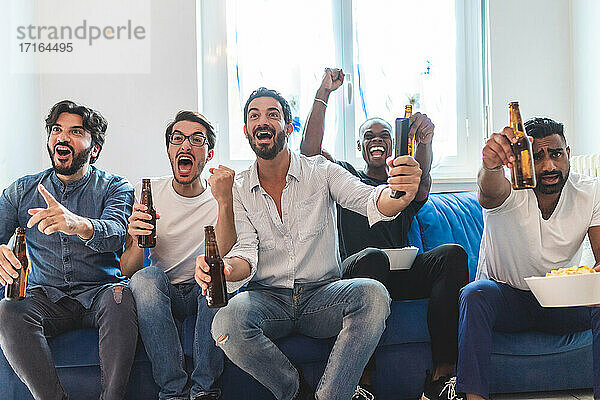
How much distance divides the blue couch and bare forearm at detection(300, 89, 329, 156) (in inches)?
31.3

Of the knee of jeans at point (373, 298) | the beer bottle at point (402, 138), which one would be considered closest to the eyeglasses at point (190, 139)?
the knee of jeans at point (373, 298)

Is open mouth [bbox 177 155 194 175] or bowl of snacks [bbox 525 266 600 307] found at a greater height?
open mouth [bbox 177 155 194 175]

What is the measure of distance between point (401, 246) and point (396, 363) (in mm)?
611

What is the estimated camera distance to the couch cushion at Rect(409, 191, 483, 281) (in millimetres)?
3160

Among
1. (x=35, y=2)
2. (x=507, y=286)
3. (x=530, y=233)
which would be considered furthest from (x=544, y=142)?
(x=35, y=2)

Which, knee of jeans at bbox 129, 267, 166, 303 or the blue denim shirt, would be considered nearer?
knee of jeans at bbox 129, 267, 166, 303

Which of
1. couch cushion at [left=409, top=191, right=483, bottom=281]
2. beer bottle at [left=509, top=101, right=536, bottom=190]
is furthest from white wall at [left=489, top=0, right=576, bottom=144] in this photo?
beer bottle at [left=509, top=101, right=536, bottom=190]

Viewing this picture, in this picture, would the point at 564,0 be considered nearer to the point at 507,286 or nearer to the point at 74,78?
the point at 507,286

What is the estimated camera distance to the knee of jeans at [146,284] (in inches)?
93.6

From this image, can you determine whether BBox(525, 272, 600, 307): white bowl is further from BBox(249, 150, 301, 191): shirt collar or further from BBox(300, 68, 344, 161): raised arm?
BBox(300, 68, 344, 161): raised arm

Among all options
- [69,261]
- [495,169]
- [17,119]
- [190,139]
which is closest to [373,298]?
[495,169]

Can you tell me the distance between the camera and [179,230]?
2.72 meters

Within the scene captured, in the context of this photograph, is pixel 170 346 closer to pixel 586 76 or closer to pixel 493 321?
pixel 493 321

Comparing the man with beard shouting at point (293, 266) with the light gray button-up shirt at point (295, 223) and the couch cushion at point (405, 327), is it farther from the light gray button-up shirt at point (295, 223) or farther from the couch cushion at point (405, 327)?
the couch cushion at point (405, 327)
